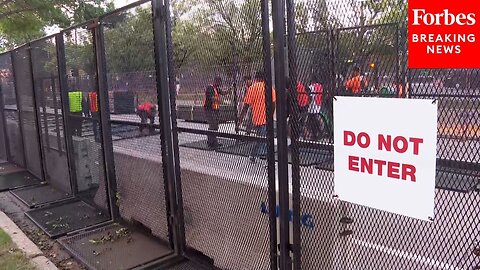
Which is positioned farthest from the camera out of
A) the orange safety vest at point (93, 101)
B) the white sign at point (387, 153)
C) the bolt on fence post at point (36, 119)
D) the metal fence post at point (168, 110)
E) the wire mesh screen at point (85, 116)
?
the bolt on fence post at point (36, 119)

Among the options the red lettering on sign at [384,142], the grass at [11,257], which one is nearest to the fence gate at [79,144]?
the grass at [11,257]

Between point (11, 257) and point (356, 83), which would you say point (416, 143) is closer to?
point (356, 83)

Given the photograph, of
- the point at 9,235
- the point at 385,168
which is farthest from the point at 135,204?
the point at 385,168

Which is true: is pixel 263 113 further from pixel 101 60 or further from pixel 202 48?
pixel 101 60

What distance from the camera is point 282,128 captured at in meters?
3.01

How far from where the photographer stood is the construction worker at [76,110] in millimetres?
6625

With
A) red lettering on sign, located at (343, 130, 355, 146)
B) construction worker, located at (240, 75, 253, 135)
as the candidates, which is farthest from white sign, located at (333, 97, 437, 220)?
construction worker, located at (240, 75, 253, 135)

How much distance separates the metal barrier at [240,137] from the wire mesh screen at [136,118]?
2 centimetres

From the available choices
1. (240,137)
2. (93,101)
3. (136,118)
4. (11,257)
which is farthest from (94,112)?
(240,137)

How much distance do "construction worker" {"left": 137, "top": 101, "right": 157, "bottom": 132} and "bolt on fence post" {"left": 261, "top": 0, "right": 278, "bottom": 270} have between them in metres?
1.97

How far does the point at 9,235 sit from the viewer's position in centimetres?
554

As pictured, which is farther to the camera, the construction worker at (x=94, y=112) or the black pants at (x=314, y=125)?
the construction worker at (x=94, y=112)

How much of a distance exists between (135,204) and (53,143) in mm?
3107

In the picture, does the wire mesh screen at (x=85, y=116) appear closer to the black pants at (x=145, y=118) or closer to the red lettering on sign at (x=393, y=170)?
the black pants at (x=145, y=118)
